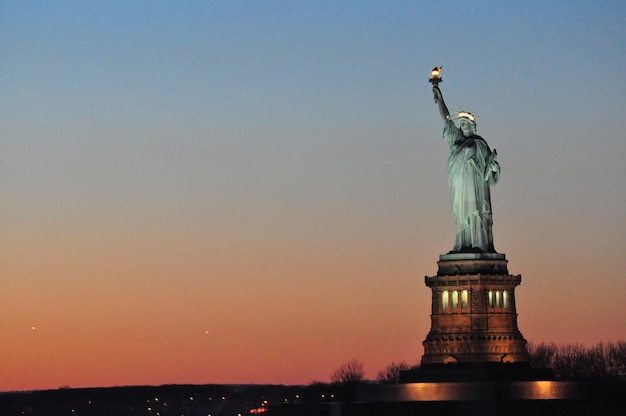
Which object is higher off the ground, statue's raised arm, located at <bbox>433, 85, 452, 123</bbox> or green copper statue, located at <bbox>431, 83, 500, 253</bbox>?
statue's raised arm, located at <bbox>433, 85, 452, 123</bbox>

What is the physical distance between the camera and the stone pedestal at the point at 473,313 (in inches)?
3821

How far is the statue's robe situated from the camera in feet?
327

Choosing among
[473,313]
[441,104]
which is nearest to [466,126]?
[441,104]

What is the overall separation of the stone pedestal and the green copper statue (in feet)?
4.76

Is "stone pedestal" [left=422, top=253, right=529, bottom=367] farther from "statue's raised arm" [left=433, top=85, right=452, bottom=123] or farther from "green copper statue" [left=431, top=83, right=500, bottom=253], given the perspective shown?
"statue's raised arm" [left=433, top=85, right=452, bottom=123]

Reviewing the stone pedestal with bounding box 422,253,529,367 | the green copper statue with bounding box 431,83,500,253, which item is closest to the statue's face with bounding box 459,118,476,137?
the green copper statue with bounding box 431,83,500,253

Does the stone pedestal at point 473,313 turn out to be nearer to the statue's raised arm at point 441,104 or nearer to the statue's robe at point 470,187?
the statue's robe at point 470,187

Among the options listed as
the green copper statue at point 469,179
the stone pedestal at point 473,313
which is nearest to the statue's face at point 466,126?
the green copper statue at point 469,179

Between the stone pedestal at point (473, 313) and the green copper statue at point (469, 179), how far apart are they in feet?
4.76

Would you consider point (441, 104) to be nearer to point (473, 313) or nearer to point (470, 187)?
point (470, 187)

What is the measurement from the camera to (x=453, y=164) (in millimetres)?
100250

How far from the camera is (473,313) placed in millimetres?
97375

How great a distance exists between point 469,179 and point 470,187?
0.43 metres

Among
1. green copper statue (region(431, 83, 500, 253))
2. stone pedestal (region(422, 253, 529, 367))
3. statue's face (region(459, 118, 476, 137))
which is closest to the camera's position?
stone pedestal (region(422, 253, 529, 367))
